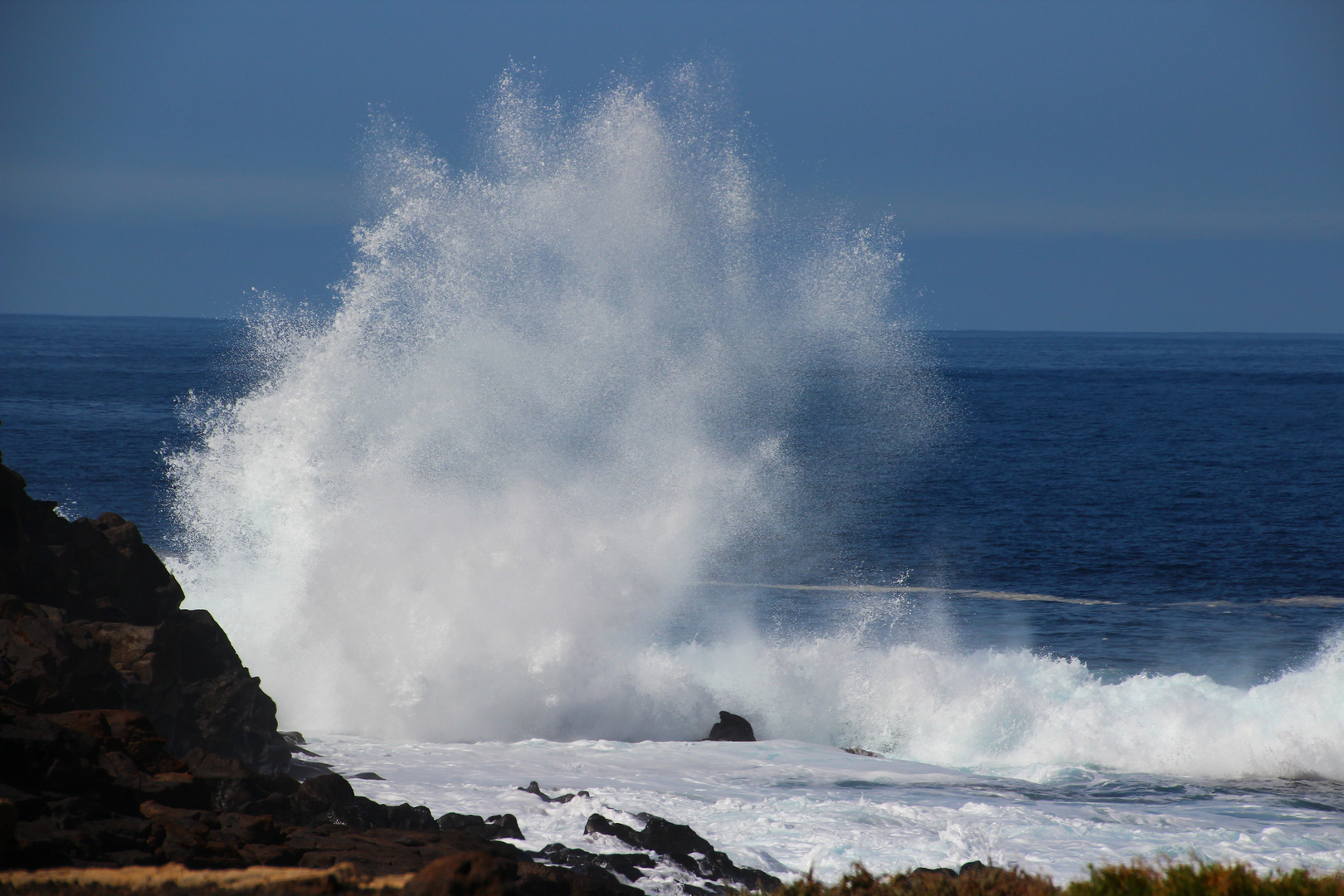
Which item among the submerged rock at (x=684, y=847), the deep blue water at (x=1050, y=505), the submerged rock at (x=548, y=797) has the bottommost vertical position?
the submerged rock at (x=684, y=847)

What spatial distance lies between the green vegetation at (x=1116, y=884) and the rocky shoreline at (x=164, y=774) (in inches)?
101

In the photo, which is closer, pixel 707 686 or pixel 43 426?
pixel 707 686

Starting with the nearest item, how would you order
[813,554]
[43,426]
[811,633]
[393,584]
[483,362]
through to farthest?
[393,584], [811,633], [483,362], [813,554], [43,426]

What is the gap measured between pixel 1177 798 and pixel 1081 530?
87.1 feet

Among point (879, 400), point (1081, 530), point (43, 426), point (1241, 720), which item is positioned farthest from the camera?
point (879, 400)

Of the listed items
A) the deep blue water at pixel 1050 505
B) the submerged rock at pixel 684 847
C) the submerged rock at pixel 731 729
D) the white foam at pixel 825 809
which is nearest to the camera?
the submerged rock at pixel 684 847

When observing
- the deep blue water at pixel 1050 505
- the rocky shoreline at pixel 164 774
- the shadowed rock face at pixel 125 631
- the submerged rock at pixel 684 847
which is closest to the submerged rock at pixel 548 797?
the rocky shoreline at pixel 164 774

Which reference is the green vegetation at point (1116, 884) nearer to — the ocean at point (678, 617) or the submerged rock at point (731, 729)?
the ocean at point (678, 617)

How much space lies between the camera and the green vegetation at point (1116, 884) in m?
7.72

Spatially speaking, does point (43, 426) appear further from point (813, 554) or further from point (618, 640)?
point (618, 640)

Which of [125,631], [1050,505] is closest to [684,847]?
[125,631]

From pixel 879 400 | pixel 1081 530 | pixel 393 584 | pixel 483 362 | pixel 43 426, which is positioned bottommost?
pixel 393 584

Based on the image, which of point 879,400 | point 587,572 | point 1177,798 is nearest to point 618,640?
point 587,572

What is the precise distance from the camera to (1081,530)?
42.2m
